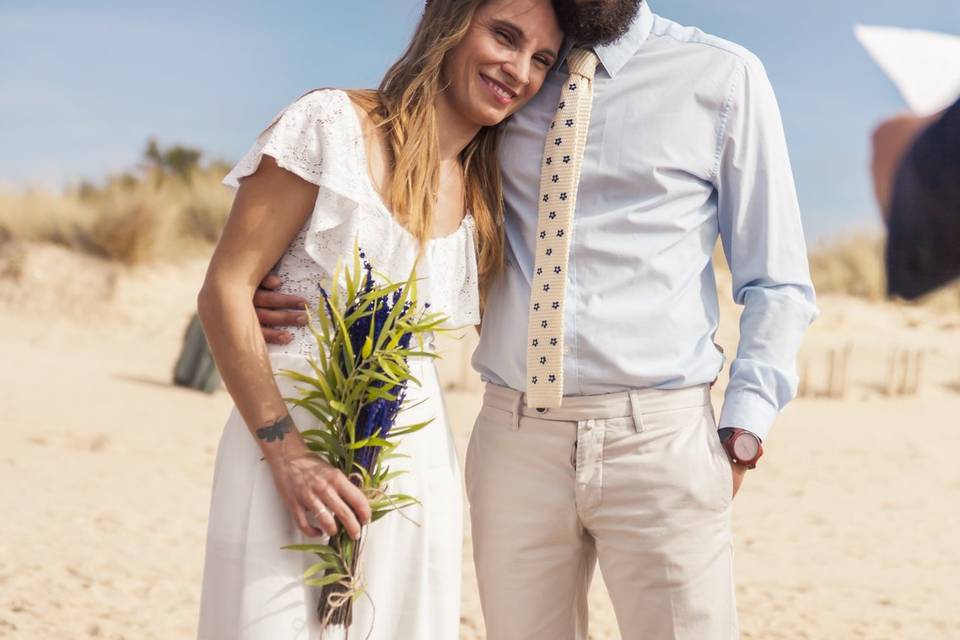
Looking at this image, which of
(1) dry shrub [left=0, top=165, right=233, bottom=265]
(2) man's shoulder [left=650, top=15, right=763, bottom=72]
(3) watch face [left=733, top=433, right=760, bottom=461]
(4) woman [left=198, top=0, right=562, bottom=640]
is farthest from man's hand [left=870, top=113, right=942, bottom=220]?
(1) dry shrub [left=0, top=165, right=233, bottom=265]

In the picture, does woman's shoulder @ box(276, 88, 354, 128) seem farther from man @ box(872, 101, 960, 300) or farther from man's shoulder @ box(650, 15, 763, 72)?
man @ box(872, 101, 960, 300)

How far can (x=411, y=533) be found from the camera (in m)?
2.30

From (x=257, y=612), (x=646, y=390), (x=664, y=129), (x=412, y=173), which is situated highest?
(x=664, y=129)

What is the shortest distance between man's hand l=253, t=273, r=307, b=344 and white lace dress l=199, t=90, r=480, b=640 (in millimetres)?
30

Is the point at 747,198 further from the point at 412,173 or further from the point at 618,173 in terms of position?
the point at 412,173

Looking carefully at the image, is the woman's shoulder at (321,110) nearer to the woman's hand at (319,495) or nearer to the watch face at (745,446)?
the woman's hand at (319,495)

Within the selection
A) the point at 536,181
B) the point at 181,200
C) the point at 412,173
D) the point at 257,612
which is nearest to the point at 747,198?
the point at 536,181

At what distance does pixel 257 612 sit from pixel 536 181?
1.21 m

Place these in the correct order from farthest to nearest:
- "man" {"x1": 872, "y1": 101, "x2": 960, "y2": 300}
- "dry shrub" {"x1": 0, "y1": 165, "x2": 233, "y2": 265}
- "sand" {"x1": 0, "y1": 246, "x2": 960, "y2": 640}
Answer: "dry shrub" {"x1": 0, "y1": 165, "x2": 233, "y2": 265} < "man" {"x1": 872, "y1": 101, "x2": 960, "y2": 300} < "sand" {"x1": 0, "y1": 246, "x2": 960, "y2": 640}

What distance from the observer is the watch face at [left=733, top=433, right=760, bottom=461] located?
2512mm

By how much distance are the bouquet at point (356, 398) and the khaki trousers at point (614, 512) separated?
1.58 feet

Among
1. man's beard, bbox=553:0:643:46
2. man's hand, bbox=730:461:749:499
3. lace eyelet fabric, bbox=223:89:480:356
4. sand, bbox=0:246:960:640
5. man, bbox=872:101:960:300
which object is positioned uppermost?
man, bbox=872:101:960:300

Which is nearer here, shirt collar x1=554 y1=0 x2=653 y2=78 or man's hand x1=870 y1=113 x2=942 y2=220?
shirt collar x1=554 y1=0 x2=653 y2=78

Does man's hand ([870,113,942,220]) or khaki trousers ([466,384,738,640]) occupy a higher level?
man's hand ([870,113,942,220])
